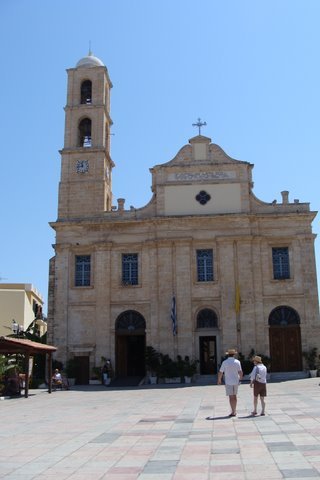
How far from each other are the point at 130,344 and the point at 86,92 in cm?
1676

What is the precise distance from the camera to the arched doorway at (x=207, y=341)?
1251 inches

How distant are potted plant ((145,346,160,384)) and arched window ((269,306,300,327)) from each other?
676cm

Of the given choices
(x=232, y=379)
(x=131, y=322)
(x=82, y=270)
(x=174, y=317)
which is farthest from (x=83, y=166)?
(x=232, y=379)

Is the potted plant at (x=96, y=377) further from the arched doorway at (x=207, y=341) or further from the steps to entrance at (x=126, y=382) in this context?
the arched doorway at (x=207, y=341)

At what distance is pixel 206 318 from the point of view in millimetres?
32281

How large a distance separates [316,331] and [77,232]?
588 inches

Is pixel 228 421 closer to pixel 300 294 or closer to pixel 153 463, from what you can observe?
pixel 153 463

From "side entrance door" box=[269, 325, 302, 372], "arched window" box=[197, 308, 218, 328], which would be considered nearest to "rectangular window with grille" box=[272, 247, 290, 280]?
"side entrance door" box=[269, 325, 302, 372]

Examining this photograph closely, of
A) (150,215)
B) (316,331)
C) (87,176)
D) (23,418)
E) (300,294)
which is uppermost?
(87,176)

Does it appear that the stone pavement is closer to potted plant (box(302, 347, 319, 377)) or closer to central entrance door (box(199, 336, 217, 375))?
potted plant (box(302, 347, 319, 377))

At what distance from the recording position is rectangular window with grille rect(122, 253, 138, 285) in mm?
33062

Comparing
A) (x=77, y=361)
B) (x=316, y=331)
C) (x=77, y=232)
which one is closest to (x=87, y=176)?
(x=77, y=232)

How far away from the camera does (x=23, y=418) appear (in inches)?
575

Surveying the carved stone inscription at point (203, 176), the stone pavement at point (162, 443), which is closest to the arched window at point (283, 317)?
the carved stone inscription at point (203, 176)
